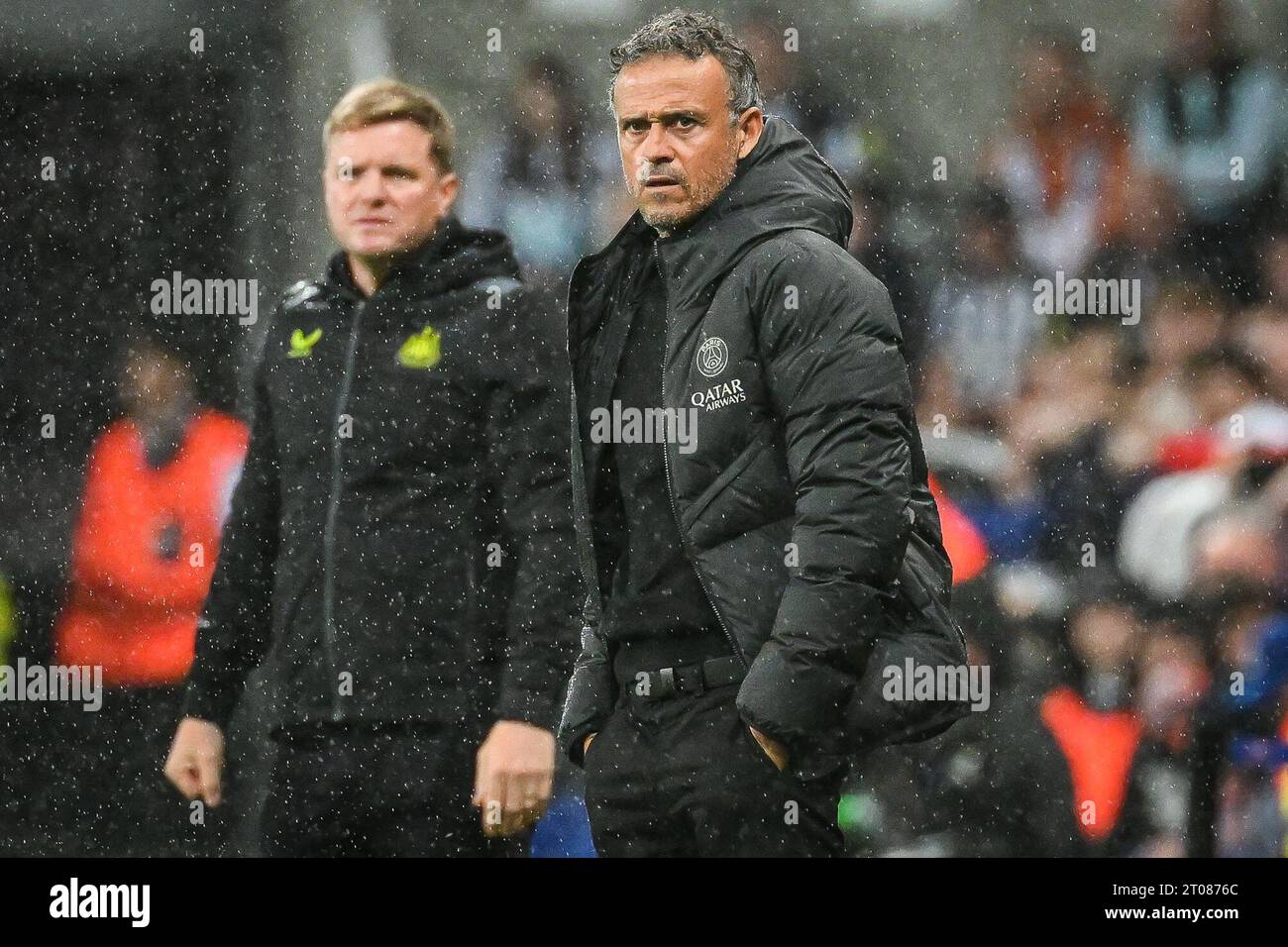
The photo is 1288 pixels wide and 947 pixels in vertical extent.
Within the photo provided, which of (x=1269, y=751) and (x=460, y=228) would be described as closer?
(x=460, y=228)

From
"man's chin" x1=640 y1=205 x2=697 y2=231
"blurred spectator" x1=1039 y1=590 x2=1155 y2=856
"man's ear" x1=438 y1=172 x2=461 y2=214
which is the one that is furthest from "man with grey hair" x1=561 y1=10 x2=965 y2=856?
"blurred spectator" x1=1039 y1=590 x2=1155 y2=856

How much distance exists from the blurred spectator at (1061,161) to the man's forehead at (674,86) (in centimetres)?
142

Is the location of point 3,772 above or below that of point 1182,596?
below

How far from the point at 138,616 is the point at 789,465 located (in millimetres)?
1778

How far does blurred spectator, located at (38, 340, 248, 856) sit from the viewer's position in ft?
12.3

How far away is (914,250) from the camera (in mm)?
4027

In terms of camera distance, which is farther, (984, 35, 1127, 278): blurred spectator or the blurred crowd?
(984, 35, 1127, 278): blurred spectator

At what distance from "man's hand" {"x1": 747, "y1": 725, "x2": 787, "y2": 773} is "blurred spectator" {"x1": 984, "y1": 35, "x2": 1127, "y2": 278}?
6.08 feet

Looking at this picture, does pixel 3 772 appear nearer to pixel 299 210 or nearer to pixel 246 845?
pixel 246 845

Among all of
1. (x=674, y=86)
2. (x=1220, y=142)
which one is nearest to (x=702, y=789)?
(x=674, y=86)

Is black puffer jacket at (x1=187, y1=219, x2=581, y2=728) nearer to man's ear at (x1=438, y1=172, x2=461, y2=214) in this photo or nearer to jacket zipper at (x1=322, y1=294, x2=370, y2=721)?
jacket zipper at (x1=322, y1=294, x2=370, y2=721)

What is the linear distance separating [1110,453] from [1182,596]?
350mm

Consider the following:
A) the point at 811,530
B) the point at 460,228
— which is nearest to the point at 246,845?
the point at 460,228

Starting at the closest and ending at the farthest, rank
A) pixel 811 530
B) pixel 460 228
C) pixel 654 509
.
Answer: pixel 811 530 < pixel 654 509 < pixel 460 228
